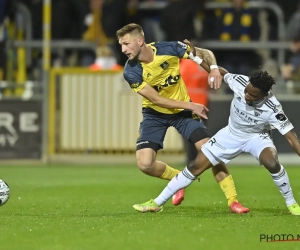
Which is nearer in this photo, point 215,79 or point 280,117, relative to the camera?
point 280,117

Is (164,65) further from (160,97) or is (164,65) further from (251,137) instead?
(251,137)

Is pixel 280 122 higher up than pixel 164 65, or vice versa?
pixel 164 65

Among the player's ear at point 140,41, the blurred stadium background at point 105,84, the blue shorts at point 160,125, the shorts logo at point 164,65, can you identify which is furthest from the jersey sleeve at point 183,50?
the blurred stadium background at point 105,84

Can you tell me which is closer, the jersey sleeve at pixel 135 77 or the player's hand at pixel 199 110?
the player's hand at pixel 199 110

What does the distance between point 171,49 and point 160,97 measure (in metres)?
0.71

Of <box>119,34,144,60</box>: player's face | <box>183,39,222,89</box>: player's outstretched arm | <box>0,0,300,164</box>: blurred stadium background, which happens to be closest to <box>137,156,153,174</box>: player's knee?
<box>119,34,144,60</box>: player's face

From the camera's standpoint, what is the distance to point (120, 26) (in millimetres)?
20250

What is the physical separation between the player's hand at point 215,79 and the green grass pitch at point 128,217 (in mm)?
1467

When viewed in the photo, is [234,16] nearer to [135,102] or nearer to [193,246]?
[135,102]

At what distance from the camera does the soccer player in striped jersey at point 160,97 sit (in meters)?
10.6

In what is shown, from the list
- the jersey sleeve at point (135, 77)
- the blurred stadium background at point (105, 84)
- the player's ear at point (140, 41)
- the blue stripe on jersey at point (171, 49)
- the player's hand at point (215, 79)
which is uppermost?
the player's ear at point (140, 41)

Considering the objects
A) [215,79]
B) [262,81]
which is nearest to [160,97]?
[215,79]

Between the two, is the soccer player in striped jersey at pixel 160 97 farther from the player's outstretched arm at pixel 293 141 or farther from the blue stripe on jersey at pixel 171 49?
the player's outstretched arm at pixel 293 141

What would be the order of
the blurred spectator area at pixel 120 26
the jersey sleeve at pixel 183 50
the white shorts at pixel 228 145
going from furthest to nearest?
the blurred spectator area at pixel 120 26 → the jersey sleeve at pixel 183 50 → the white shorts at pixel 228 145
